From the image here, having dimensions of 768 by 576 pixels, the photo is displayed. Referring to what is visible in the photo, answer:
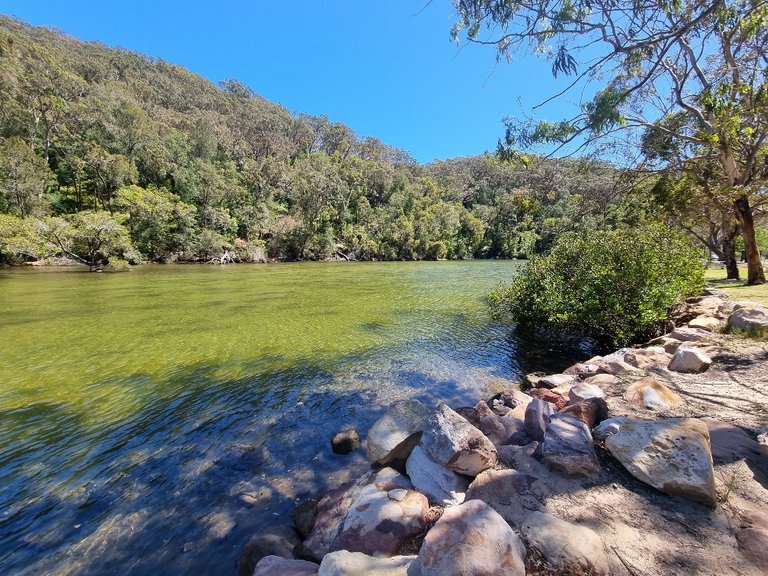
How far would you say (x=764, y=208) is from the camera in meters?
16.7

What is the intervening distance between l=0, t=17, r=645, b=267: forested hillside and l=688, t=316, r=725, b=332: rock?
3.46 meters

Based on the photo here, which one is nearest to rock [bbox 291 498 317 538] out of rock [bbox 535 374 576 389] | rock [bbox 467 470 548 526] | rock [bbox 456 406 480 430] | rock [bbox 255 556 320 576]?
rock [bbox 255 556 320 576]

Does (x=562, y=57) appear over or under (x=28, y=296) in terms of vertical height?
over

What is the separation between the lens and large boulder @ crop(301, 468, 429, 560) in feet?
9.26

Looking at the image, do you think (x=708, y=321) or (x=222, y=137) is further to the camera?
(x=222, y=137)

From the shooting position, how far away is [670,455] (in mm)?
2938

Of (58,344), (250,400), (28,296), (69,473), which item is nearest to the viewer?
(69,473)

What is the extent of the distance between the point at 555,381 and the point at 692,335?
10.4ft

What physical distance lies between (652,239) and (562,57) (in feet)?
24.6

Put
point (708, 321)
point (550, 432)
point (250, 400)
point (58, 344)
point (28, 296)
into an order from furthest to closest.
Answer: point (28, 296)
point (58, 344)
point (708, 321)
point (250, 400)
point (550, 432)

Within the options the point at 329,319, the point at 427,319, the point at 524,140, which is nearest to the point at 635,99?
the point at 524,140

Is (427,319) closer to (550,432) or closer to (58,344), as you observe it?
(550,432)

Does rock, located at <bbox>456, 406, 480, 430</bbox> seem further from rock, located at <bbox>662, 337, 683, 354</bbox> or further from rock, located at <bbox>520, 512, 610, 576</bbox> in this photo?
rock, located at <bbox>662, 337, 683, 354</bbox>

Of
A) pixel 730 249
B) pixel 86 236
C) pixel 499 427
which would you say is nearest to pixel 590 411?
pixel 499 427
